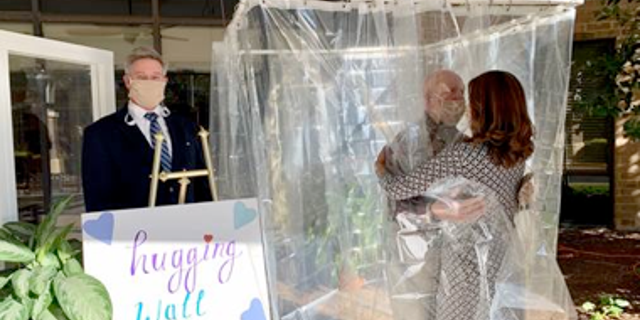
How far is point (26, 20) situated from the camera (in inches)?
163

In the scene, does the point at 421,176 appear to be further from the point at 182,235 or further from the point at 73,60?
the point at 73,60

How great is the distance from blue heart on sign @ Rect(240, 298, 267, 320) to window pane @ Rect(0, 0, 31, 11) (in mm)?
3106

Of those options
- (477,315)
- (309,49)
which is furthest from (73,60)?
(477,315)

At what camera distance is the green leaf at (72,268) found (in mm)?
1763

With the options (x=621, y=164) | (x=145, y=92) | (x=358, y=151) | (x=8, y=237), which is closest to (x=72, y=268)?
(x=8, y=237)

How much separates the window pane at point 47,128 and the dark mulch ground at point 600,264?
3.11 meters

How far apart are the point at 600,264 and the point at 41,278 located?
470 cm

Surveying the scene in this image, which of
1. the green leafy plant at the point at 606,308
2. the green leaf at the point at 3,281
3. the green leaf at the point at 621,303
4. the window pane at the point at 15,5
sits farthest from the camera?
the window pane at the point at 15,5

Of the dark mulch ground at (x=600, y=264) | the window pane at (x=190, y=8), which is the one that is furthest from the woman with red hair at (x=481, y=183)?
the window pane at (x=190, y=8)

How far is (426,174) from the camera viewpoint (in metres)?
2.07

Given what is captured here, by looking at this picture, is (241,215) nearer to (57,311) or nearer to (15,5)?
(57,311)

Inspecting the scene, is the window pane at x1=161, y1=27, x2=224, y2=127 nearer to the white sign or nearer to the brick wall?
the white sign

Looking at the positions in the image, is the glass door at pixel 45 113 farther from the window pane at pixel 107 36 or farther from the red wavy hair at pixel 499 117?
the red wavy hair at pixel 499 117

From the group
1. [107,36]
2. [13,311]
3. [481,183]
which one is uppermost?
[107,36]
